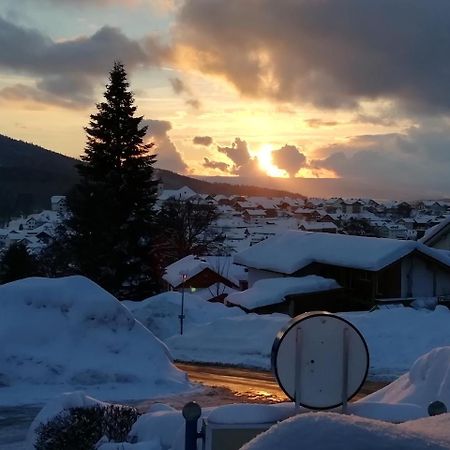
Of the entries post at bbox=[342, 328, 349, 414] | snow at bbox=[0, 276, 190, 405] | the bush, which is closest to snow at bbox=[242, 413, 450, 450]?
post at bbox=[342, 328, 349, 414]

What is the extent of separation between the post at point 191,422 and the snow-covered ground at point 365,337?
14262 millimetres

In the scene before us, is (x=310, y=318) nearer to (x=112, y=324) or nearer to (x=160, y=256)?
(x=112, y=324)

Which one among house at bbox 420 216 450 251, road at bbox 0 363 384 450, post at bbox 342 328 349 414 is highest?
house at bbox 420 216 450 251

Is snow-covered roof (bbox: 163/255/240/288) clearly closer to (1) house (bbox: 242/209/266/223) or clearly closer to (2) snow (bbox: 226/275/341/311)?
(2) snow (bbox: 226/275/341/311)

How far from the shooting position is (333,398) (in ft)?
19.8

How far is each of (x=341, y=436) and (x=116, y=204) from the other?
3211cm

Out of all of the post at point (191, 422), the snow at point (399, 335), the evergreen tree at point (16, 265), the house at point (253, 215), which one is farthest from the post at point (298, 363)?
the house at point (253, 215)

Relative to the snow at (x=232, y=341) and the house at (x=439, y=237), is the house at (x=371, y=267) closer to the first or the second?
the house at (x=439, y=237)

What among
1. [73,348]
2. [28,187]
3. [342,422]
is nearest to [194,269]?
Answer: [73,348]

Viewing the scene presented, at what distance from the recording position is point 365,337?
2280 centimetres

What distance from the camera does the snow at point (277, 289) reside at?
31938 mm

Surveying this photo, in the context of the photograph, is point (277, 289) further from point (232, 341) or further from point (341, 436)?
point (341, 436)

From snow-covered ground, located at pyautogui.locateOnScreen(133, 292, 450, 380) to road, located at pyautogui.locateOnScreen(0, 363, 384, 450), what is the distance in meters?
1.65

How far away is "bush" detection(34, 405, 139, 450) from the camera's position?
7918 mm
